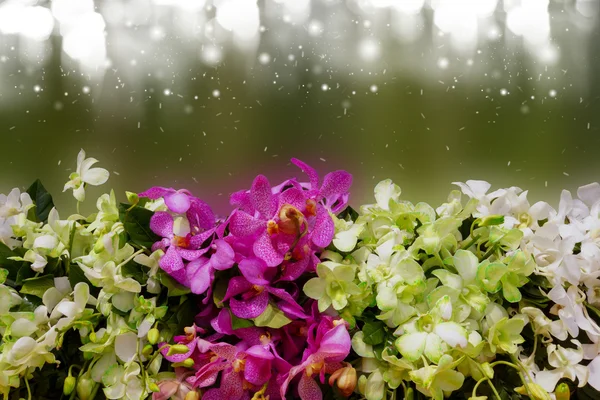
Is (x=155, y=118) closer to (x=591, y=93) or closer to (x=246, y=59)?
(x=246, y=59)

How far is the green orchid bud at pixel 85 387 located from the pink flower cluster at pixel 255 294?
0.26ft

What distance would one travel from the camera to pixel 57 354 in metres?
0.64

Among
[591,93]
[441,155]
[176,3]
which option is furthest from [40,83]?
[591,93]

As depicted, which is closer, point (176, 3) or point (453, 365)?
point (453, 365)

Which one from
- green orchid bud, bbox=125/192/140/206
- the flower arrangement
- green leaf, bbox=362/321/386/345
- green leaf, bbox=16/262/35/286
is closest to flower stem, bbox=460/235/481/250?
the flower arrangement

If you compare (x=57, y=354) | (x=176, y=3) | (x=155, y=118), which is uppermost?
(x=176, y=3)

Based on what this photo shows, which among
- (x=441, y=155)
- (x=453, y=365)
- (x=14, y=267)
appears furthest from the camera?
(x=441, y=155)

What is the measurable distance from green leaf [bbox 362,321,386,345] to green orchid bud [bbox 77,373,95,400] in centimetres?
28

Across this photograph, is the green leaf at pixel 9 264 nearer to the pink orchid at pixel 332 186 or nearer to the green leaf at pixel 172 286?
the green leaf at pixel 172 286

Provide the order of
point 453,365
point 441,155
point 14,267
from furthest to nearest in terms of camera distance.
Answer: point 441,155
point 14,267
point 453,365

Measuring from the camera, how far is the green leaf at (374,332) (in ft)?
1.94

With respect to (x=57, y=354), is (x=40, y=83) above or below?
above

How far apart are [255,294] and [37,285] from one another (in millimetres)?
240

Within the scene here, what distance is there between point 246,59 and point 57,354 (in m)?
0.60
